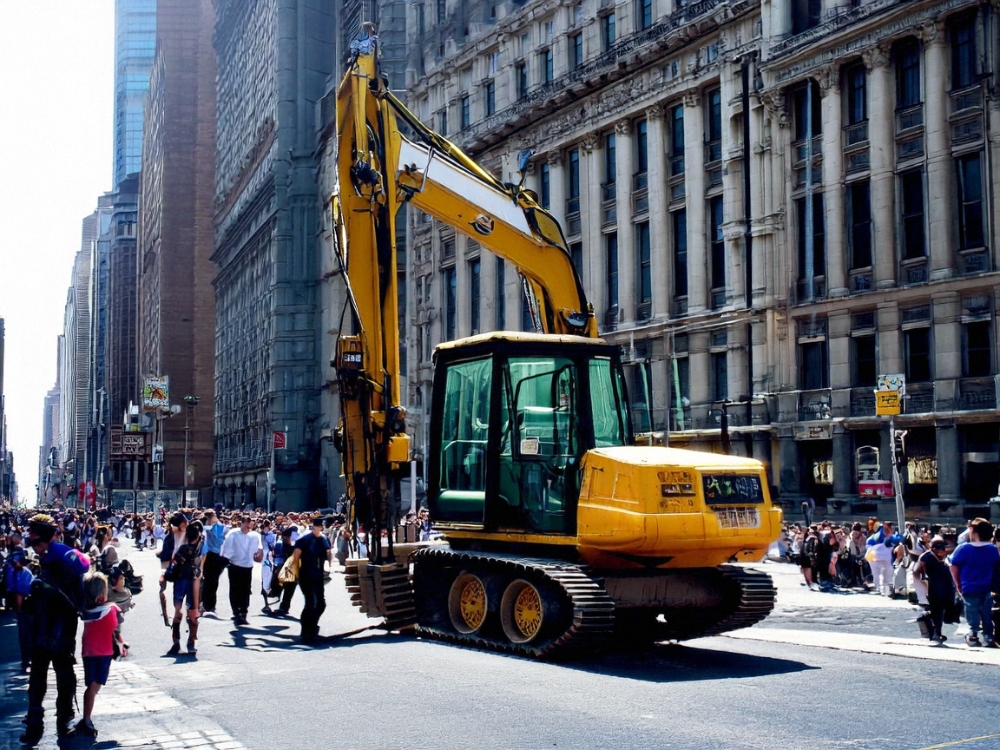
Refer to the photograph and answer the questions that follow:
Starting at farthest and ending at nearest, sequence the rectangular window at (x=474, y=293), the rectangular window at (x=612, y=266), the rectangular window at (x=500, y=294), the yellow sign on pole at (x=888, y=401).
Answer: the rectangular window at (x=474, y=293) < the rectangular window at (x=500, y=294) < the rectangular window at (x=612, y=266) < the yellow sign on pole at (x=888, y=401)

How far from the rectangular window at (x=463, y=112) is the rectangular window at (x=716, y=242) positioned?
63.8ft

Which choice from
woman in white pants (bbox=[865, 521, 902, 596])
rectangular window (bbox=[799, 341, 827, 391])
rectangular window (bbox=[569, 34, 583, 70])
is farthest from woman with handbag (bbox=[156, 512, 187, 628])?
rectangular window (bbox=[569, 34, 583, 70])

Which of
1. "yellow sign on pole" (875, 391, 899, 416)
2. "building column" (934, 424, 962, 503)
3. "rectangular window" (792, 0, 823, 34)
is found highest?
"rectangular window" (792, 0, 823, 34)

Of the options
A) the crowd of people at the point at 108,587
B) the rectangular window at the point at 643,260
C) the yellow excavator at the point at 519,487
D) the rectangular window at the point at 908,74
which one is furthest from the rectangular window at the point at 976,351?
the yellow excavator at the point at 519,487

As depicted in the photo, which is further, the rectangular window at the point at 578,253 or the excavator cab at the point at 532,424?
the rectangular window at the point at 578,253

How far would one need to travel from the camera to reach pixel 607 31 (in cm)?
5106

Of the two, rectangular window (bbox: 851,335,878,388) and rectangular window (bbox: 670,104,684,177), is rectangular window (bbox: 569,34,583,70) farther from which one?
rectangular window (bbox: 851,335,878,388)

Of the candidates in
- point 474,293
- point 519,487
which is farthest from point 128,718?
point 474,293

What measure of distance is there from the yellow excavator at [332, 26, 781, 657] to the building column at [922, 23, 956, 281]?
20919 millimetres

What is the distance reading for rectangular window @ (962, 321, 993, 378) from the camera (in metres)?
35.7

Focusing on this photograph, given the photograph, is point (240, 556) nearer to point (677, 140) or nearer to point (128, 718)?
point (128, 718)

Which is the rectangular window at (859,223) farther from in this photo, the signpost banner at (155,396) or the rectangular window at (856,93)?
the signpost banner at (155,396)

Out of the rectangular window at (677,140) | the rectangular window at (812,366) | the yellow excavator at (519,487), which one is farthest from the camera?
the rectangular window at (677,140)

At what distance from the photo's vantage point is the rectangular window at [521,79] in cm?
5669
